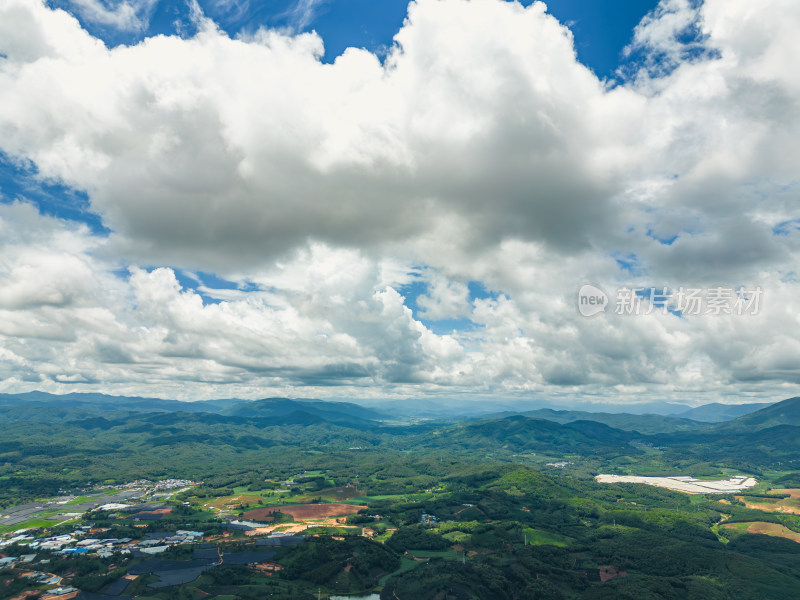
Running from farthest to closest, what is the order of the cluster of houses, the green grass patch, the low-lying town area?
the green grass patch
the cluster of houses
the low-lying town area

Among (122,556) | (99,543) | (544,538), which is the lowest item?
(544,538)

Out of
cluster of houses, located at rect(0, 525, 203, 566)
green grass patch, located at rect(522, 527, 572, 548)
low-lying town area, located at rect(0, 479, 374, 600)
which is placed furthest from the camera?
green grass patch, located at rect(522, 527, 572, 548)

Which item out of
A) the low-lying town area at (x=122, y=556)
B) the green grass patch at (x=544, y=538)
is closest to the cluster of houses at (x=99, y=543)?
the low-lying town area at (x=122, y=556)

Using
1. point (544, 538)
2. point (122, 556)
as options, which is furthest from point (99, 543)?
point (544, 538)

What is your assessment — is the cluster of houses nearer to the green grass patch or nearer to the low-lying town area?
the low-lying town area

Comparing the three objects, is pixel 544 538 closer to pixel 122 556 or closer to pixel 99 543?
pixel 122 556

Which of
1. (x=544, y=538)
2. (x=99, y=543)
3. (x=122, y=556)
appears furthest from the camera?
(x=544, y=538)

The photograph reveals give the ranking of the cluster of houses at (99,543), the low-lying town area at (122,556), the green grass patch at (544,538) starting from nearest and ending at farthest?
the low-lying town area at (122,556) → the cluster of houses at (99,543) → the green grass patch at (544,538)

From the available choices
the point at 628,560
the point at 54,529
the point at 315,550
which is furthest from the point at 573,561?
the point at 54,529

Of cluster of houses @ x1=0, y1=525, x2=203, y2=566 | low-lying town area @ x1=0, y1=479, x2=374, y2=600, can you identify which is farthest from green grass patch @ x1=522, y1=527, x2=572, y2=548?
cluster of houses @ x1=0, y1=525, x2=203, y2=566

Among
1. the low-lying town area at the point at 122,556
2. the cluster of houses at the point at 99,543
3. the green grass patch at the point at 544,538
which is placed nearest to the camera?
the low-lying town area at the point at 122,556

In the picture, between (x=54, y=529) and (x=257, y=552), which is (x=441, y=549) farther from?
(x=54, y=529)

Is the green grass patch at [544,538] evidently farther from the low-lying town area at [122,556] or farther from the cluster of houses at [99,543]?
the cluster of houses at [99,543]
